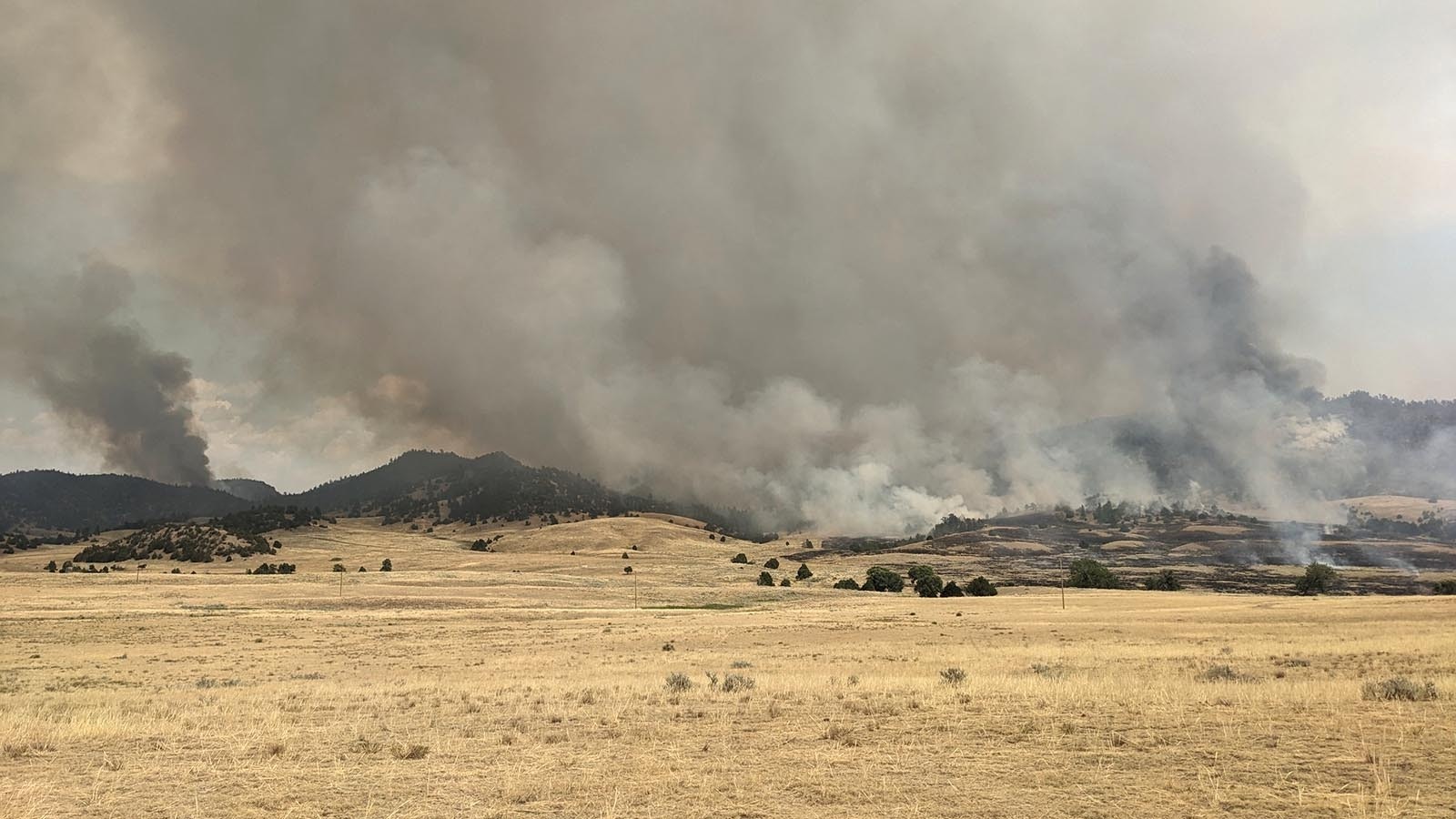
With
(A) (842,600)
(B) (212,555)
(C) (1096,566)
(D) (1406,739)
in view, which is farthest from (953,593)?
(B) (212,555)

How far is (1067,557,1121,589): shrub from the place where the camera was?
13088cm

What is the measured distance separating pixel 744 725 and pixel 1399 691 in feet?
54.3

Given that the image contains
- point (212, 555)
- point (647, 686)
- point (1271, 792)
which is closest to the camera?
point (1271, 792)

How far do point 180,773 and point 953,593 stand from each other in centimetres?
10841

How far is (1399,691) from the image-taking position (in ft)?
63.7

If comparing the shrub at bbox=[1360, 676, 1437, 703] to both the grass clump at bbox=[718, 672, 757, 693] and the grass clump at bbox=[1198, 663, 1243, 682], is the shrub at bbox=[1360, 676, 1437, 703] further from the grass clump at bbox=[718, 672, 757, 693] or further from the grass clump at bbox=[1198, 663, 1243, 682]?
the grass clump at bbox=[718, 672, 757, 693]

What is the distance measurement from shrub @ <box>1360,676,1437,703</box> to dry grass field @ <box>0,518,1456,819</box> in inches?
13.1

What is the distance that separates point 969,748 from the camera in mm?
15492

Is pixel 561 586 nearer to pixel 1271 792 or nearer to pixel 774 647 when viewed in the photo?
pixel 774 647

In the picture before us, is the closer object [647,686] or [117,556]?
[647,686]

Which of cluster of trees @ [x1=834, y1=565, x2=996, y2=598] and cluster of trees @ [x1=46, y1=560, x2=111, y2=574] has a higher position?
cluster of trees @ [x1=834, y1=565, x2=996, y2=598]

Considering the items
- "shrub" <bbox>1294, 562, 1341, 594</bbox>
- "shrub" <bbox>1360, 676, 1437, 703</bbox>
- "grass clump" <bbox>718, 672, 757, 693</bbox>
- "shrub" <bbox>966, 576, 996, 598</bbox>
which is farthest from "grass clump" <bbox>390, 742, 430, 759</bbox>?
"shrub" <bbox>1294, 562, 1341, 594</bbox>

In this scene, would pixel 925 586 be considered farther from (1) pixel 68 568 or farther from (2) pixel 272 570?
(1) pixel 68 568

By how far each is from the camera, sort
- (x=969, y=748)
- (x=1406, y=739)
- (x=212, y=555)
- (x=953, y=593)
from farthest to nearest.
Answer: (x=212, y=555) < (x=953, y=593) < (x=969, y=748) < (x=1406, y=739)
